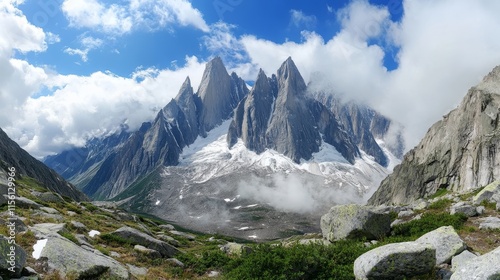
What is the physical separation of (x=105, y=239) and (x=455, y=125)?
198 m

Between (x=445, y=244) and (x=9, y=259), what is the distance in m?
18.2

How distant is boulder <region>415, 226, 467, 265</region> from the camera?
15203 mm

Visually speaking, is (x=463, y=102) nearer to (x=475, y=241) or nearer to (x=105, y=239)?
(x=475, y=241)

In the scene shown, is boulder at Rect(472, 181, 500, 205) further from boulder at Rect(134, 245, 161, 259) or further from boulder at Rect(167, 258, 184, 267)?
boulder at Rect(134, 245, 161, 259)

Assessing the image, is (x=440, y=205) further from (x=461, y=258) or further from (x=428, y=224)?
(x=461, y=258)

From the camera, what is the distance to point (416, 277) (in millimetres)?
13594

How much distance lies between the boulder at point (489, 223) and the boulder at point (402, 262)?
13.1 m

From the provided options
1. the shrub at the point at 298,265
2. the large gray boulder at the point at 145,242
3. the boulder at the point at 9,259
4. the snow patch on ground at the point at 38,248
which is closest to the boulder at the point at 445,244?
the shrub at the point at 298,265

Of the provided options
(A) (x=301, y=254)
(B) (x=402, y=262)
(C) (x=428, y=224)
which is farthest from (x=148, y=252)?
(C) (x=428, y=224)

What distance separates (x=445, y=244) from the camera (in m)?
15.8

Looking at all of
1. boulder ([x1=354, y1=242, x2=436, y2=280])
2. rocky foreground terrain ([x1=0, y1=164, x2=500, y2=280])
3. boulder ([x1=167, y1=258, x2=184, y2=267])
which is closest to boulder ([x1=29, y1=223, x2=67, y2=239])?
rocky foreground terrain ([x1=0, y1=164, x2=500, y2=280])

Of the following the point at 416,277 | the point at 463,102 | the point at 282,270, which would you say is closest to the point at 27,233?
the point at 282,270

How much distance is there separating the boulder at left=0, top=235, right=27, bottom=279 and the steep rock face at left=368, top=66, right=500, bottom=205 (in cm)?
15026

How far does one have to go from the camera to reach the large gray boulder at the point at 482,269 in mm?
9531
